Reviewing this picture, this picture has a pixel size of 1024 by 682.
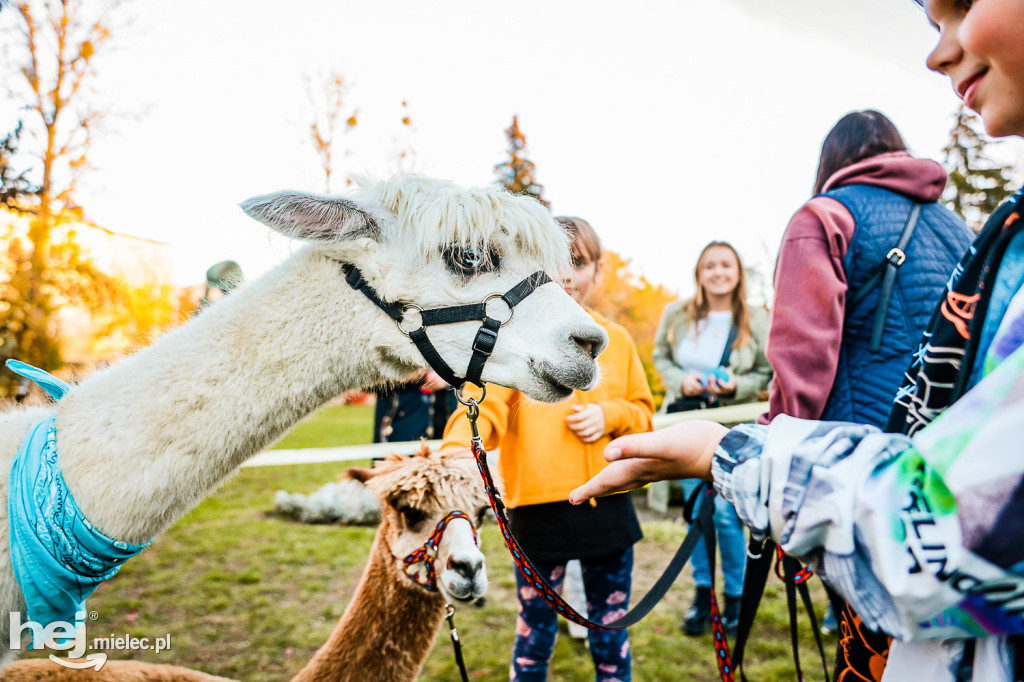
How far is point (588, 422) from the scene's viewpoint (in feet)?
6.81

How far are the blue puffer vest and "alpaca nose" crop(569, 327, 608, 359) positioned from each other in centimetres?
71

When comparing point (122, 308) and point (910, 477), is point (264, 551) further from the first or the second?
point (122, 308)

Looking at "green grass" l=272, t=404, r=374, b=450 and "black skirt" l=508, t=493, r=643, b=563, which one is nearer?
"black skirt" l=508, t=493, r=643, b=563

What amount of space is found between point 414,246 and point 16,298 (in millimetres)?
9441

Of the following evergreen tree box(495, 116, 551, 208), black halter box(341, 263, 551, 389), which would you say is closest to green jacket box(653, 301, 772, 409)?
black halter box(341, 263, 551, 389)

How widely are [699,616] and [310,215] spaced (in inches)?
135

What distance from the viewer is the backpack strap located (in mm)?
1595

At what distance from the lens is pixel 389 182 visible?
1.71m

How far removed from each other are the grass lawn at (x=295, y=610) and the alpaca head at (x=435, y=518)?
0.37 m

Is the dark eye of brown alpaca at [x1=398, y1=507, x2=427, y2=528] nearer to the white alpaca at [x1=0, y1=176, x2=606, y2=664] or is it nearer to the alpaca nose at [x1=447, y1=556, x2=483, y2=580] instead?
the alpaca nose at [x1=447, y1=556, x2=483, y2=580]

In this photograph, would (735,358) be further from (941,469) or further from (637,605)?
(941,469)

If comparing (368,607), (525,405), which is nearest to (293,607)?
(368,607)

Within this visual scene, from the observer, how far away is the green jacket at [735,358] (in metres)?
3.83

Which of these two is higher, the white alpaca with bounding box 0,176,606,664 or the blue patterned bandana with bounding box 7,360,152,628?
the white alpaca with bounding box 0,176,606,664
